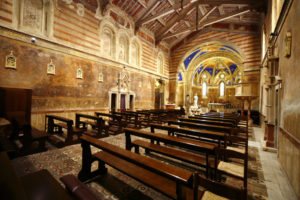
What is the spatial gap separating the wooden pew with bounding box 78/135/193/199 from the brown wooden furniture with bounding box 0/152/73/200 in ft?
2.80

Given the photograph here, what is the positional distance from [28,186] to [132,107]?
10.8 metres

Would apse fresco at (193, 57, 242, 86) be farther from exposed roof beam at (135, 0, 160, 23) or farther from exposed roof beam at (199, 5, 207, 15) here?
exposed roof beam at (135, 0, 160, 23)

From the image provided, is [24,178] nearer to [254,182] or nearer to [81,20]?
[254,182]

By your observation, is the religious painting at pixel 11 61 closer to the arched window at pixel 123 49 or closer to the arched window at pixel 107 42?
the arched window at pixel 107 42

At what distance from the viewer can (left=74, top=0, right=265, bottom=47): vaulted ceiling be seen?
32.4 ft

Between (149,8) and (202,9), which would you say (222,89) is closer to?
(202,9)

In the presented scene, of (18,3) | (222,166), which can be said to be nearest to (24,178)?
(222,166)

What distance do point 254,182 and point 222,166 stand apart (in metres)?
1.01

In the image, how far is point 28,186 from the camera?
1389 mm

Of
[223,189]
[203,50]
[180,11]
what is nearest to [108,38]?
[180,11]

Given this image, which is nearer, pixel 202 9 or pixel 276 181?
pixel 276 181

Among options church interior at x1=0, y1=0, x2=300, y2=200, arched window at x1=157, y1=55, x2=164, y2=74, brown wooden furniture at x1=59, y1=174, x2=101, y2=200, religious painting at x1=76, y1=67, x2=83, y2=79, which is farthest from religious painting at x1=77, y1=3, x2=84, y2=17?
brown wooden furniture at x1=59, y1=174, x2=101, y2=200

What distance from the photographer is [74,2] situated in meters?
7.88

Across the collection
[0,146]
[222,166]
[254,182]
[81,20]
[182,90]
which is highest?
[81,20]
